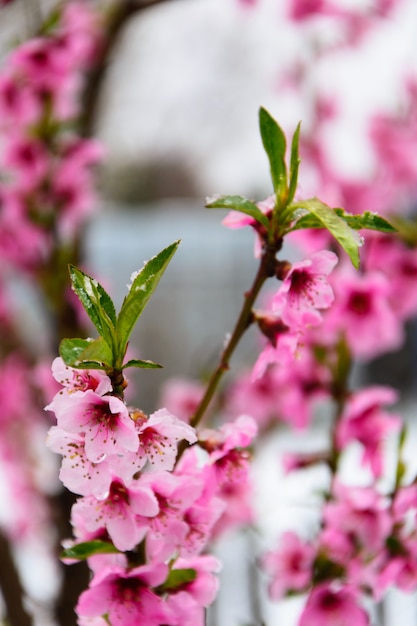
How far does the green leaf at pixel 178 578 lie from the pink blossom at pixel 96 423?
0.12 m

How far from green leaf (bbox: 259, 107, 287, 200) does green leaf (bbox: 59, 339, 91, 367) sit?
189 millimetres

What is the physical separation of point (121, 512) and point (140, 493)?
21mm

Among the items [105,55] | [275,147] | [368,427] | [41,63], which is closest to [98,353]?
[275,147]

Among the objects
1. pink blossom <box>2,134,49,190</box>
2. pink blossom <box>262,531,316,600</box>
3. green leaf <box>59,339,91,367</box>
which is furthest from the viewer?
pink blossom <box>2,134,49,190</box>

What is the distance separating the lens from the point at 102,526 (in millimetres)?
500

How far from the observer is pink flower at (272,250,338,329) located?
52 cm

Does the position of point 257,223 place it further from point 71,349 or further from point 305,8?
point 305,8

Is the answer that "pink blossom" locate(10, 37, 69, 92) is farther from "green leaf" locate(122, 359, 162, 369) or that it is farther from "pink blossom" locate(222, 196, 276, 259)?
"green leaf" locate(122, 359, 162, 369)

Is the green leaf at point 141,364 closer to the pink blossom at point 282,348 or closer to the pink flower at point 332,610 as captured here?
the pink blossom at point 282,348

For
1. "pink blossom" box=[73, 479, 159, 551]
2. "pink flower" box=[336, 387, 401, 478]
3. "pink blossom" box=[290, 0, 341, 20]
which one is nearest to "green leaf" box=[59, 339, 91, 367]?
"pink blossom" box=[73, 479, 159, 551]

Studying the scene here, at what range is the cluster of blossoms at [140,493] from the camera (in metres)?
0.45

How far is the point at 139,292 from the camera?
438 mm

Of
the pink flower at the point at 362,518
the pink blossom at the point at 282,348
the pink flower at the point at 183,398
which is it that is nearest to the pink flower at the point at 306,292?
the pink blossom at the point at 282,348

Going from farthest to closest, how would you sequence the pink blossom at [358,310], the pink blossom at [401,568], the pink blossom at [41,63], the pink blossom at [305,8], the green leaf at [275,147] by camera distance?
the pink blossom at [305,8] → the pink blossom at [41,63] → the pink blossom at [358,310] → the pink blossom at [401,568] → the green leaf at [275,147]
